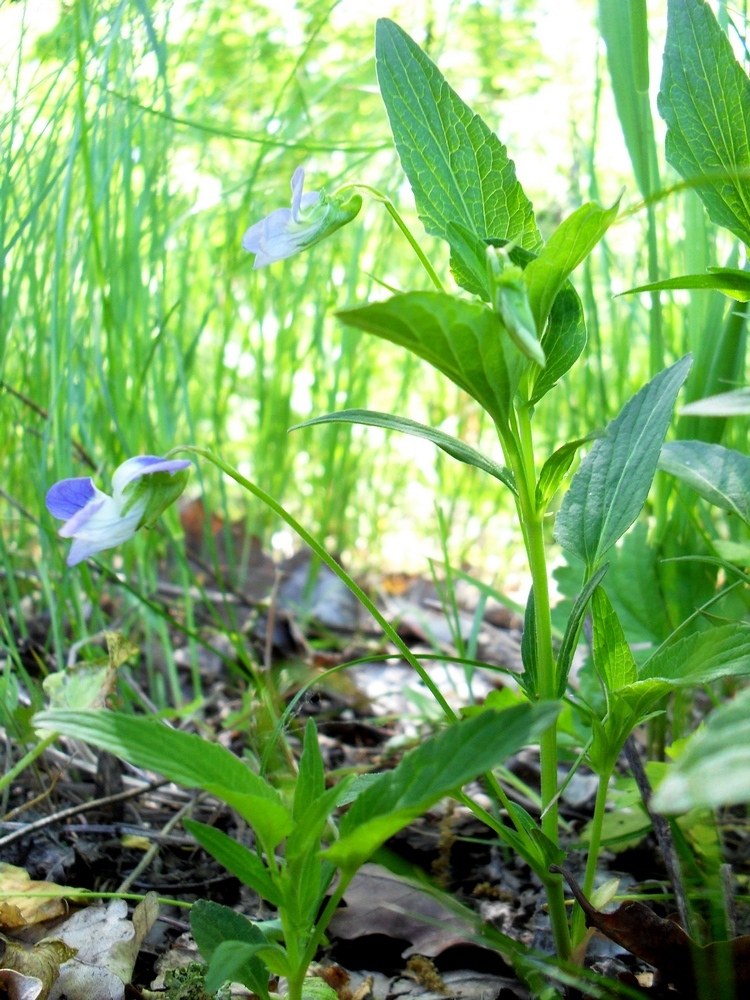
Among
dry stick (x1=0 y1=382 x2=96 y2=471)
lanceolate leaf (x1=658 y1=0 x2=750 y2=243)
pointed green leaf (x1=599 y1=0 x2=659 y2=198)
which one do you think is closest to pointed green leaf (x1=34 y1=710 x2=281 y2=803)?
lanceolate leaf (x1=658 y1=0 x2=750 y2=243)

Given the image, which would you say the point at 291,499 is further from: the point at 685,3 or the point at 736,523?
the point at 685,3

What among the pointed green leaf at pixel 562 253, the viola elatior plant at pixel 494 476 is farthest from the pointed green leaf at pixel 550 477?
the pointed green leaf at pixel 562 253

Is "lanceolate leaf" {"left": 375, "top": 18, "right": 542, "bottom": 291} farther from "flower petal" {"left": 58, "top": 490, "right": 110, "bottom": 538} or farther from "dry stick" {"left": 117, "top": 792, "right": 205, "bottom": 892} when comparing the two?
"dry stick" {"left": 117, "top": 792, "right": 205, "bottom": 892}

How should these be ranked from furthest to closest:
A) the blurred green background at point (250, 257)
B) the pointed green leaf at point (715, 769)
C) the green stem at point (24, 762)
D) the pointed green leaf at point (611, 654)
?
the blurred green background at point (250, 257)
the green stem at point (24, 762)
the pointed green leaf at point (611, 654)
the pointed green leaf at point (715, 769)

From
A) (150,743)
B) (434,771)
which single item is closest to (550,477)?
(434,771)

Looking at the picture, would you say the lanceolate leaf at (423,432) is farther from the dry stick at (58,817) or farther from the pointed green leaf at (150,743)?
the dry stick at (58,817)

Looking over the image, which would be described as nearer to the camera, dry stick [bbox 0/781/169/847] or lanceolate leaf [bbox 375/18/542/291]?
lanceolate leaf [bbox 375/18/542/291]

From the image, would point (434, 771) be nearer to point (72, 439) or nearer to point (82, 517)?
point (82, 517)
